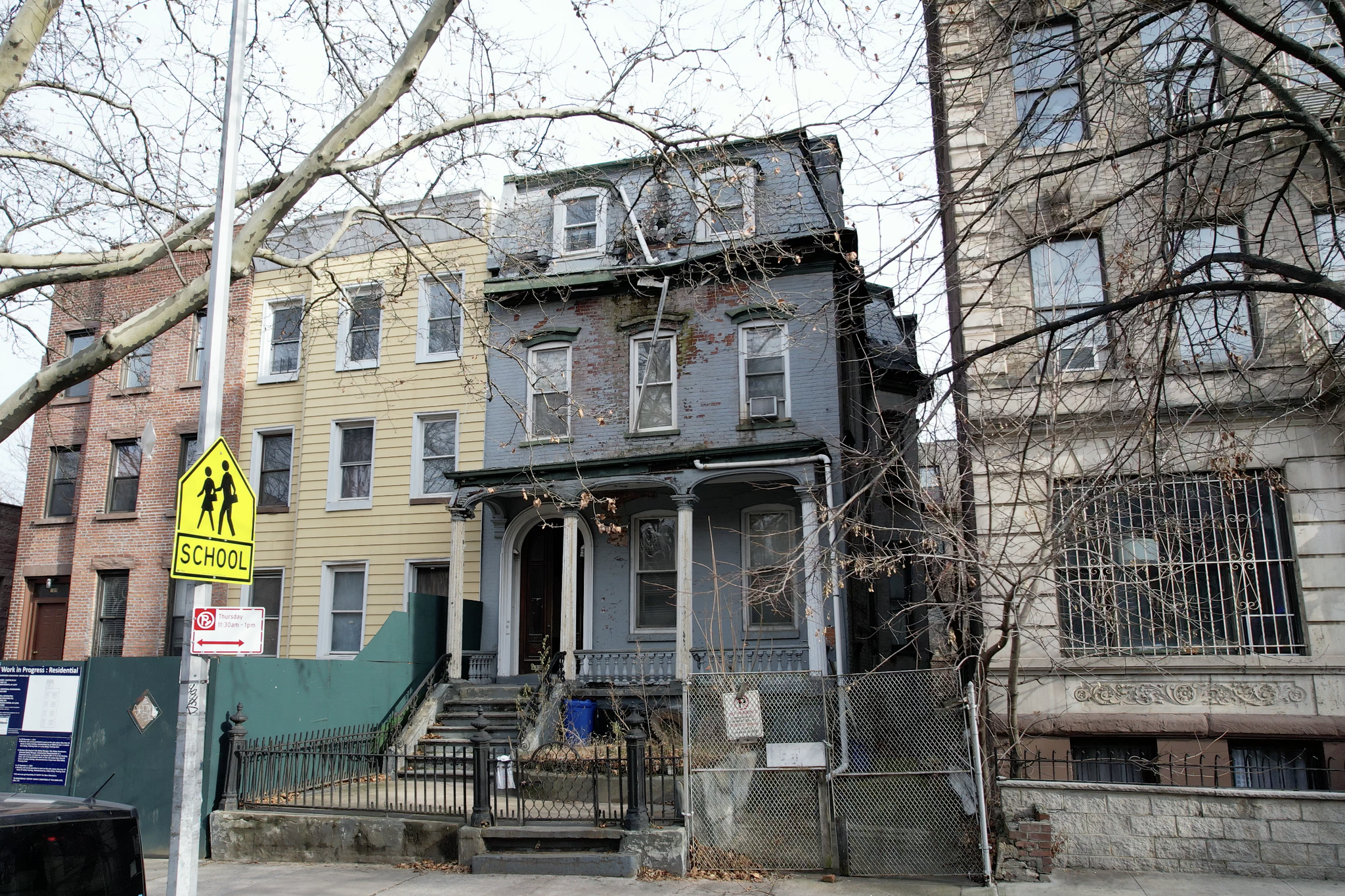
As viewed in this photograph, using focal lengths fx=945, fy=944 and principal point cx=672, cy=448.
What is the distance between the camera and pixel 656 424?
676 inches

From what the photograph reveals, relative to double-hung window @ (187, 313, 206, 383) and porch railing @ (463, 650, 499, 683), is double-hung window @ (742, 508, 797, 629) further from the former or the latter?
double-hung window @ (187, 313, 206, 383)

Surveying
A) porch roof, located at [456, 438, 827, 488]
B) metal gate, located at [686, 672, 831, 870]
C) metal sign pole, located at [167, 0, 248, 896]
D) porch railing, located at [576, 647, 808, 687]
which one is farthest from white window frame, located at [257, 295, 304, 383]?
metal gate, located at [686, 672, 831, 870]

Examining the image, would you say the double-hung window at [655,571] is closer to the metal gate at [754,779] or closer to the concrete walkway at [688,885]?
the metal gate at [754,779]

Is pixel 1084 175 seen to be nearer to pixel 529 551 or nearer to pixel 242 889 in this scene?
pixel 529 551

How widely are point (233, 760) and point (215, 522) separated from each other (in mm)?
5456

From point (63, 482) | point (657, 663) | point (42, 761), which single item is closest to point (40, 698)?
point (42, 761)

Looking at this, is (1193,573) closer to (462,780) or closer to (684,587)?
(684,587)

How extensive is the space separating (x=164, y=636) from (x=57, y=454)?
6029 mm

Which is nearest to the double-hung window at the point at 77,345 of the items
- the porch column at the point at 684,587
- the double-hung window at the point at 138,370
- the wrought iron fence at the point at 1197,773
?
the double-hung window at the point at 138,370

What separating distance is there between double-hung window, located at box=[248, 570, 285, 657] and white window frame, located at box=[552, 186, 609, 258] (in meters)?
8.74

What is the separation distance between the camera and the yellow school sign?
6.45 m

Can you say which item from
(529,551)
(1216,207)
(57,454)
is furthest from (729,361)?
(57,454)

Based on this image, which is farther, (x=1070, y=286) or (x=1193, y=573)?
(x=1070, y=286)

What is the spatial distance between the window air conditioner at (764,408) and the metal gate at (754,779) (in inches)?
282
